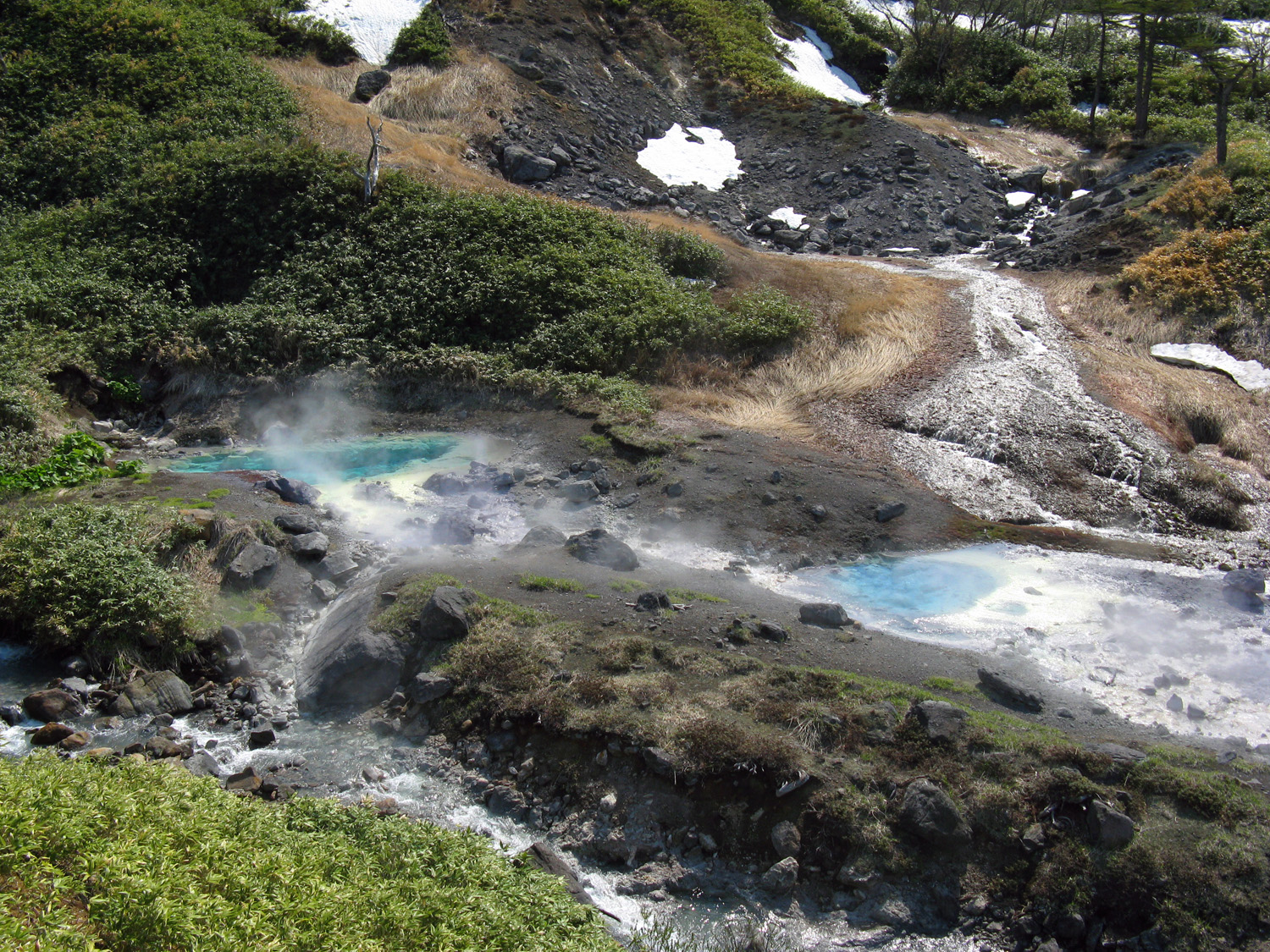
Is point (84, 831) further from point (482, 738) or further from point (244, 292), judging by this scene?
point (244, 292)

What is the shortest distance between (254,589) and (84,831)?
228 inches

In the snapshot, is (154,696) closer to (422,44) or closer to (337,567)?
(337,567)

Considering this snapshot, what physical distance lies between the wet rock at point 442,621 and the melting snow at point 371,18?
26.2m

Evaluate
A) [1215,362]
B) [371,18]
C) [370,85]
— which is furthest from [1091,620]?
[371,18]

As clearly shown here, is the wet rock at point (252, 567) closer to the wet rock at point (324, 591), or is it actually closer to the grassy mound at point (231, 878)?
the wet rock at point (324, 591)

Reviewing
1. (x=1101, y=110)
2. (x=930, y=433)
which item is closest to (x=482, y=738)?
(x=930, y=433)

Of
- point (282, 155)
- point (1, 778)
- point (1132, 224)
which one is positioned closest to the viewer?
point (1, 778)

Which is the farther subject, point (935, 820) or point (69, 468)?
point (69, 468)

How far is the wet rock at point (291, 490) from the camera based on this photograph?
42.0 ft

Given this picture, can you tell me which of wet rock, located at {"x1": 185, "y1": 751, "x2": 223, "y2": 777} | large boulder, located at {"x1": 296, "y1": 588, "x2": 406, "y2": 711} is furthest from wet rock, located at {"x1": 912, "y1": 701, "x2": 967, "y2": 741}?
wet rock, located at {"x1": 185, "y1": 751, "x2": 223, "y2": 777}

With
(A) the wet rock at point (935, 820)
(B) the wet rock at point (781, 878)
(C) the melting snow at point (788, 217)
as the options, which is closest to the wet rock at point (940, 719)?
(A) the wet rock at point (935, 820)

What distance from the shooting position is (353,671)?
352 inches

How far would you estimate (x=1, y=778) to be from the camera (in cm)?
538

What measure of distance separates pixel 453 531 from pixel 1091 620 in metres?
8.35
